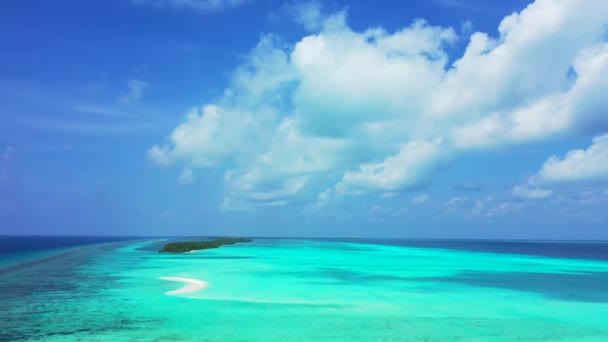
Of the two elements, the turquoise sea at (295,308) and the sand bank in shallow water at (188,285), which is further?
the sand bank in shallow water at (188,285)

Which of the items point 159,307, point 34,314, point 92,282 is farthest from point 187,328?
point 92,282

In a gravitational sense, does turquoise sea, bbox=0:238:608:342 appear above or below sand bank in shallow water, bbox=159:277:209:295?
below

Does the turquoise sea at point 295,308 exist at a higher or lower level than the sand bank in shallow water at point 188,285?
lower

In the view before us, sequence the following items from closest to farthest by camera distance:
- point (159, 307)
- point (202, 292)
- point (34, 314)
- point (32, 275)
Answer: point (34, 314), point (159, 307), point (202, 292), point (32, 275)

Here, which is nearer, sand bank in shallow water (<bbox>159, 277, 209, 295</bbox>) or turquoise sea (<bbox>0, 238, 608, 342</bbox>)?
turquoise sea (<bbox>0, 238, 608, 342</bbox>)

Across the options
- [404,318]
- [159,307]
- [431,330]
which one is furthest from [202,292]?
[431,330]

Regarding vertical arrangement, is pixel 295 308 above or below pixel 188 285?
below

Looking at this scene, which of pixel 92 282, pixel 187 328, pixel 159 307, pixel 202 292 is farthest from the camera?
pixel 92 282

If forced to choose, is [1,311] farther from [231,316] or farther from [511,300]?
[511,300]

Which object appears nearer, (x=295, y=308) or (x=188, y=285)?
(x=295, y=308)

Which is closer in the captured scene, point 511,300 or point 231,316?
point 231,316

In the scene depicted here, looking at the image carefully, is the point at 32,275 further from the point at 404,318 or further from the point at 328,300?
the point at 404,318
